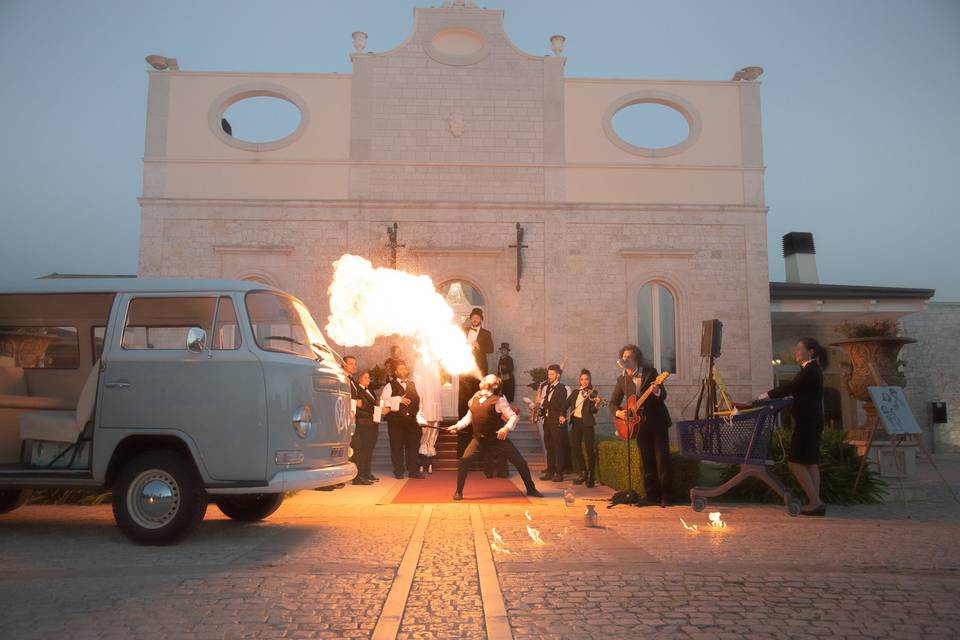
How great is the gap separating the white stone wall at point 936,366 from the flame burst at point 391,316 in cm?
1579

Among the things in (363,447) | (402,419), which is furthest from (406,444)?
(363,447)

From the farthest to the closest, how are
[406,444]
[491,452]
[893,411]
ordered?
[406,444], [491,452], [893,411]

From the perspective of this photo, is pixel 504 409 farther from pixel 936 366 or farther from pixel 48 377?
pixel 936 366

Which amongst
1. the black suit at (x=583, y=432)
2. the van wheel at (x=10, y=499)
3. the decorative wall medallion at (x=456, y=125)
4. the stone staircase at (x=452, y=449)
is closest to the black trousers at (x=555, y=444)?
the black suit at (x=583, y=432)

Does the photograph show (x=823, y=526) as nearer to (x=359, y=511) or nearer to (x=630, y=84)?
(x=359, y=511)

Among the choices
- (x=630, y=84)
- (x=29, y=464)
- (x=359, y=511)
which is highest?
(x=630, y=84)

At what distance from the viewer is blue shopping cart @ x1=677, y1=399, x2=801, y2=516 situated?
8414mm

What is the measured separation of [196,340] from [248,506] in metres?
2.60

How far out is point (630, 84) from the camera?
19.0 m

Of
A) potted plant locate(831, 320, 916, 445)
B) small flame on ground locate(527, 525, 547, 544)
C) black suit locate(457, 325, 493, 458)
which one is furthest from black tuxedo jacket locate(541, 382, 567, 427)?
small flame on ground locate(527, 525, 547, 544)

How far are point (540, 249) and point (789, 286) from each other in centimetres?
807

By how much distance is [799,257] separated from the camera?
30.9 m

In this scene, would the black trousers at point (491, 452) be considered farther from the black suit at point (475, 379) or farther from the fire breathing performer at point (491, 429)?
the black suit at point (475, 379)

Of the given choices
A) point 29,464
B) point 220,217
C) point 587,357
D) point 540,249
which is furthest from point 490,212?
point 29,464
